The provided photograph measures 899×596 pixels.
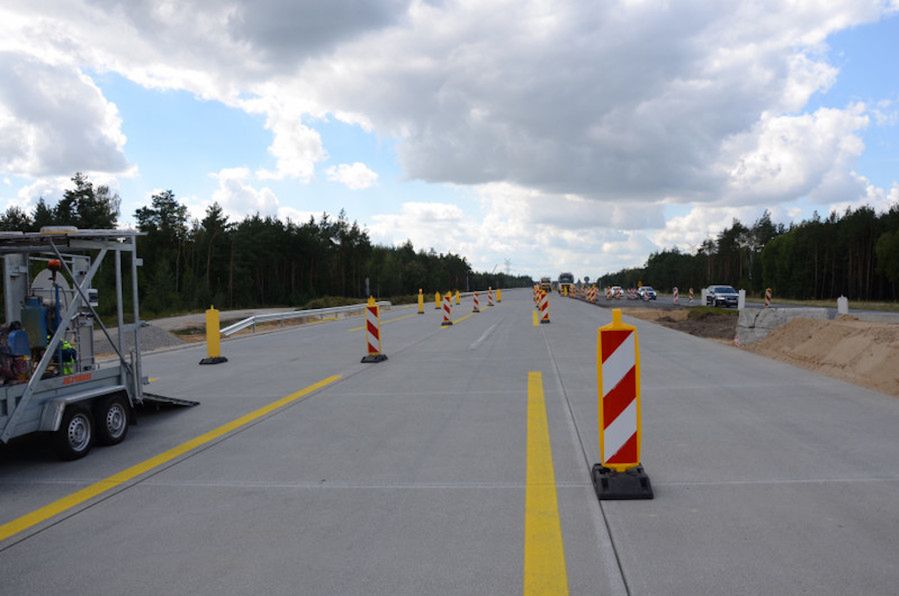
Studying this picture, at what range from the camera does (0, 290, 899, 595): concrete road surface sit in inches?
152

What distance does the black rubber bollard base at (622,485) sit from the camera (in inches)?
201

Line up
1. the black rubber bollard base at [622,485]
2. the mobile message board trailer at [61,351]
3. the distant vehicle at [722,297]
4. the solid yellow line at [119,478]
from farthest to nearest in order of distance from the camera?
the distant vehicle at [722,297]
the mobile message board trailer at [61,351]
the black rubber bollard base at [622,485]
the solid yellow line at [119,478]

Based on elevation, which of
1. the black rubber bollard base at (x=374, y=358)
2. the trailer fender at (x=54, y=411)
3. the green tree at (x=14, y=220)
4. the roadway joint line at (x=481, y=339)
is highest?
the green tree at (x=14, y=220)

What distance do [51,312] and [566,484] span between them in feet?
18.7

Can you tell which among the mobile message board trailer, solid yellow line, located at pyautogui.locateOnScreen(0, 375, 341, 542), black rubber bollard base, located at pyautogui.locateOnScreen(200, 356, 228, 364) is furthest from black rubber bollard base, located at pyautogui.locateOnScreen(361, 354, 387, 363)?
the mobile message board trailer

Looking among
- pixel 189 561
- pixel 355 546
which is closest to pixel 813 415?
pixel 355 546

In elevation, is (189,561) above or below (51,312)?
below

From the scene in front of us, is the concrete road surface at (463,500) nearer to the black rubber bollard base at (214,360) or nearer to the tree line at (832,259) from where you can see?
the black rubber bollard base at (214,360)

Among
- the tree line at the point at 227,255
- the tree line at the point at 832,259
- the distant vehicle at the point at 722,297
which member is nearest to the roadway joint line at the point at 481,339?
the distant vehicle at the point at 722,297

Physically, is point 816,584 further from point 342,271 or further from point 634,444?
point 342,271

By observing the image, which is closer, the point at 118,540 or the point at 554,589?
the point at 554,589

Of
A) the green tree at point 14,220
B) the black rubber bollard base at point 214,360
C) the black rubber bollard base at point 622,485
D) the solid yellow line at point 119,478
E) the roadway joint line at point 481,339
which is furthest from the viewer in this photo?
the green tree at point 14,220

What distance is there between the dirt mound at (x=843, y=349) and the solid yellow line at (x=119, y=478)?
29.2ft

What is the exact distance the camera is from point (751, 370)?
1208 cm
